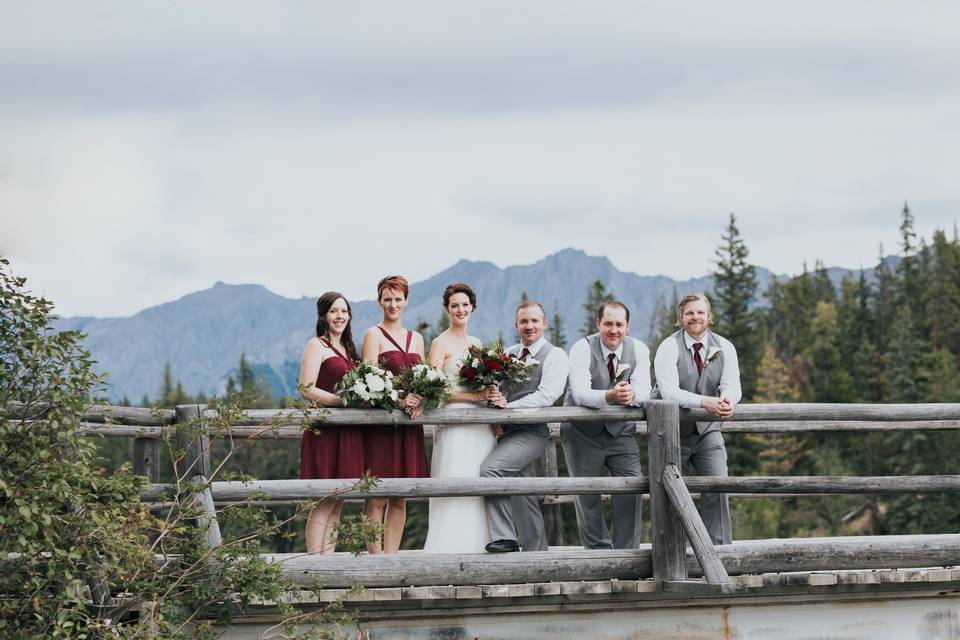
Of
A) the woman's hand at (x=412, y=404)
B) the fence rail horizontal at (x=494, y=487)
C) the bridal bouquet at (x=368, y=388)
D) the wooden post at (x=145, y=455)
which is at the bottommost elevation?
the fence rail horizontal at (x=494, y=487)

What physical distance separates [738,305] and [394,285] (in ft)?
302

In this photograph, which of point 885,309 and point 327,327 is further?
point 885,309

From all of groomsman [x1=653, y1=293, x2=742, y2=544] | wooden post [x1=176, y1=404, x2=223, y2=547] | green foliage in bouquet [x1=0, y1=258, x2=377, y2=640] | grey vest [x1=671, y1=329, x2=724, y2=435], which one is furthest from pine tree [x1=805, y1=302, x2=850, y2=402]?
green foliage in bouquet [x1=0, y1=258, x2=377, y2=640]

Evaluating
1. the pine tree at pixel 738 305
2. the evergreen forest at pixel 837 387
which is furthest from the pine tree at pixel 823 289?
the pine tree at pixel 738 305

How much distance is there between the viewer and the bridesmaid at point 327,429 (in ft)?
31.2

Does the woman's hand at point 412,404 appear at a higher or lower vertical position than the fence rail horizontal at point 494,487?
higher

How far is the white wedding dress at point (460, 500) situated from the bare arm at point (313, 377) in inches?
33.7

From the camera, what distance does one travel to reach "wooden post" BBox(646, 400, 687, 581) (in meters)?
9.35

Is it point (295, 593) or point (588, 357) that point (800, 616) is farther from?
point (295, 593)

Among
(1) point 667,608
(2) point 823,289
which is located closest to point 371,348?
(1) point 667,608

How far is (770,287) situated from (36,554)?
141296 millimetres

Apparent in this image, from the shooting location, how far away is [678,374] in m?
9.85

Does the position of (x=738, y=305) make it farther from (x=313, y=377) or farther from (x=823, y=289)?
(x=313, y=377)

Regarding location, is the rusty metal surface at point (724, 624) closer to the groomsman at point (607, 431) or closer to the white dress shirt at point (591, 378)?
the groomsman at point (607, 431)
